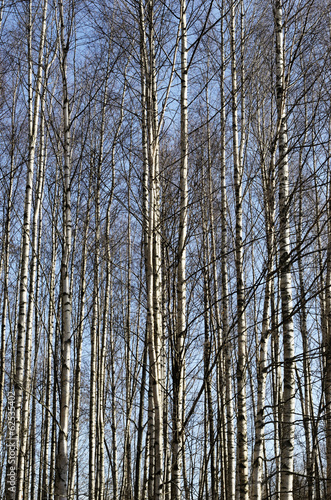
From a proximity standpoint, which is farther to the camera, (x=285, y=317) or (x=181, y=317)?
(x=181, y=317)

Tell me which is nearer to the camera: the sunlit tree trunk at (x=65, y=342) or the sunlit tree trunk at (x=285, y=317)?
the sunlit tree trunk at (x=285, y=317)

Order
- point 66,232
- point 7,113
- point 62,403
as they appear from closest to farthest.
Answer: point 62,403, point 66,232, point 7,113

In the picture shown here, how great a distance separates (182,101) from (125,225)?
861 cm

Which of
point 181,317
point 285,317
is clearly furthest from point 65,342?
point 285,317

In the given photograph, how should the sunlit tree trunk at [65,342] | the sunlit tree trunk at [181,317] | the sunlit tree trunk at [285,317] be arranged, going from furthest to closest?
the sunlit tree trunk at [65,342] < the sunlit tree trunk at [285,317] < the sunlit tree trunk at [181,317]

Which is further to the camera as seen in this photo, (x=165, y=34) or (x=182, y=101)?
(x=165, y=34)

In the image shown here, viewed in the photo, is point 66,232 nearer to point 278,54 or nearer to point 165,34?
point 165,34

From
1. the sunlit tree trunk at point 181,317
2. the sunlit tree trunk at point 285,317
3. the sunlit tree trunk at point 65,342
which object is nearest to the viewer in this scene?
the sunlit tree trunk at point 181,317

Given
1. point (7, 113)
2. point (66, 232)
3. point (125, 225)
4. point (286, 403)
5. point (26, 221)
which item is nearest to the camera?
point (286, 403)

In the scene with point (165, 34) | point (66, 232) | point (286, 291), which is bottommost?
point (286, 291)

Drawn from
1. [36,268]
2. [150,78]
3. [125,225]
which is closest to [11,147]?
[36,268]

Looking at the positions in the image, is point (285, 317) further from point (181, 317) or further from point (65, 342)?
point (65, 342)

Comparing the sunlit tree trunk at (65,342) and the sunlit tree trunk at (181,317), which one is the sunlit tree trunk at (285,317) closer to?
the sunlit tree trunk at (181,317)

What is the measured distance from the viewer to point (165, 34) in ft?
15.3
